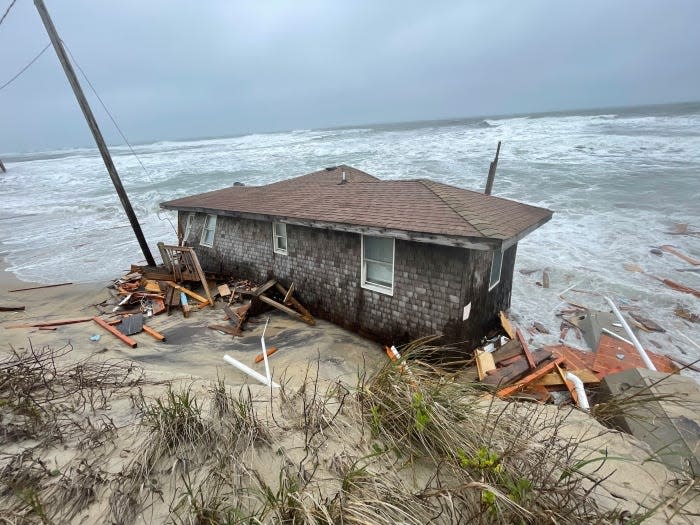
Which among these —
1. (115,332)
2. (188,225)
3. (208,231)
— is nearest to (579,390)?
(115,332)

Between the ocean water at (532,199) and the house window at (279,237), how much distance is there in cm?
674

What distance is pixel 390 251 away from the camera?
284 inches

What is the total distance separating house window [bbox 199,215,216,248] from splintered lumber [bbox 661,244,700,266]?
16.4m

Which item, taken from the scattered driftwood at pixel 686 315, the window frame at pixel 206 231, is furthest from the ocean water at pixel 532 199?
the window frame at pixel 206 231

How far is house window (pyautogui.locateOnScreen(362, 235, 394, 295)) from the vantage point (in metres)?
7.26

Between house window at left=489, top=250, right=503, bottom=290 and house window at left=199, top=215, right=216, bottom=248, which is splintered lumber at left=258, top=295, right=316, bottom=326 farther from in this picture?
house window at left=489, top=250, right=503, bottom=290

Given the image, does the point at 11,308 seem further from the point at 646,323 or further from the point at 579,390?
the point at 646,323

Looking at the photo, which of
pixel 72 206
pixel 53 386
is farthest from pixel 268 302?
pixel 72 206

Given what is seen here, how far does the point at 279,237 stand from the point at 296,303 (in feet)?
6.39

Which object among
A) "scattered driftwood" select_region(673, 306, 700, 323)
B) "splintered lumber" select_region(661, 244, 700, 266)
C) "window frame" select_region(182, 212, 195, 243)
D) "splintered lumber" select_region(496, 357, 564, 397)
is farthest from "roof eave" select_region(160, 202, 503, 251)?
"splintered lumber" select_region(661, 244, 700, 266)

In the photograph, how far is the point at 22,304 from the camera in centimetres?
1050

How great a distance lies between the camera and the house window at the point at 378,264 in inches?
286

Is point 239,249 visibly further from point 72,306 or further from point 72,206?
point 72,206

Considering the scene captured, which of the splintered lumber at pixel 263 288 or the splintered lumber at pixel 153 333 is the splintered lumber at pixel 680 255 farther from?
the splintered lumber at pixel 153 333
